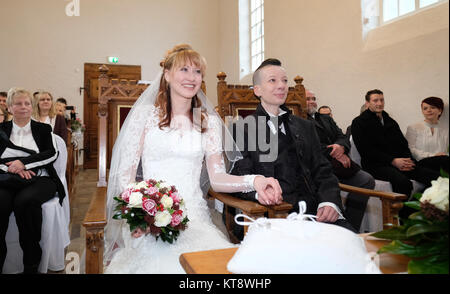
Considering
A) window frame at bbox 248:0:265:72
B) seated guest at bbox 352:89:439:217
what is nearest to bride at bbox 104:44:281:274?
seated guest at bbox 352:89:439:217

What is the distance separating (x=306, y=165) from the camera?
221cm

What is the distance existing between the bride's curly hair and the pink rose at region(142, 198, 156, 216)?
0.67 metres

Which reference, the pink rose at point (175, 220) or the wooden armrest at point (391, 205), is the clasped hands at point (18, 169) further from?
the wooden armrest at point (391, 205)

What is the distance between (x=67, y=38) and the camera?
9242 mm

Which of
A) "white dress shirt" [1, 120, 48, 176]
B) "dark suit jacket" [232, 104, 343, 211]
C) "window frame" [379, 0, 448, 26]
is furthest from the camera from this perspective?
"window frame" [379, 0, 448, 26]

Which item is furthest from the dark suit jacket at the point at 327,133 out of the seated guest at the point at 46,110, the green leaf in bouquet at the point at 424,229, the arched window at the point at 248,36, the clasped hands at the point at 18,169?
the arched window at the point at 248,36

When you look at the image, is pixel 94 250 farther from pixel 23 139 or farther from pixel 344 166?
pixel 344 166

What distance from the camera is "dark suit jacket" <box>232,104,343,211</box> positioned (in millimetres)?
2109

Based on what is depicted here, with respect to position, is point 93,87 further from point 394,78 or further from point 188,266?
point 188,266

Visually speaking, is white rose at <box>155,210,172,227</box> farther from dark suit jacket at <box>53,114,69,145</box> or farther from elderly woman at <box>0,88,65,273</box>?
dark suit jacket at <box>53,114,69,145</box>

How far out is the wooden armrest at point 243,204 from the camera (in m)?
1.61

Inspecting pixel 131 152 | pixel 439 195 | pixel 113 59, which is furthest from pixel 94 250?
pixel 113 59

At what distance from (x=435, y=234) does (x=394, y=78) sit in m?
3.80

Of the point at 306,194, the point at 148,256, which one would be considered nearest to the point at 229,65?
the point at 306,194
